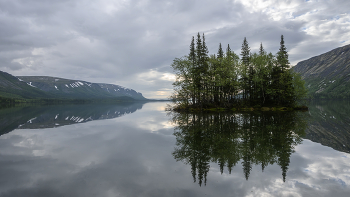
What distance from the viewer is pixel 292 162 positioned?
905 cm

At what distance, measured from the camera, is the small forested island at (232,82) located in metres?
44.6

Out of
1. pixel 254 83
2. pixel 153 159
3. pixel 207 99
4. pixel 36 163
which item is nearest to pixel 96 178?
pixel 153 159

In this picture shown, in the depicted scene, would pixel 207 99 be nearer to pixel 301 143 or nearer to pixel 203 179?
pixel 301 143

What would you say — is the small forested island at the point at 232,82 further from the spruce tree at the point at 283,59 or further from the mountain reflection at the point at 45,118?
the mountain reflection at the point at 45,118

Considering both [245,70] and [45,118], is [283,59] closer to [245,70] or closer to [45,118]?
[245,70]

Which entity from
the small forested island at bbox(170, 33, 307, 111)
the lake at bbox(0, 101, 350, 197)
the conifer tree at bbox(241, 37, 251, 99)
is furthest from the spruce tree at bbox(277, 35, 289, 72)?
the lake at bbox(0, 101, 350, 197)

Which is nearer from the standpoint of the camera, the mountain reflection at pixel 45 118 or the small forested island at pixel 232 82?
the mountain reflection at pixel 45 118

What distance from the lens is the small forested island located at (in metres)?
44.6

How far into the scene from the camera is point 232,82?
44.6 meters

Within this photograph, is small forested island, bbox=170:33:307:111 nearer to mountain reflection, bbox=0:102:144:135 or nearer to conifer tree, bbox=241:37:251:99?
conifer tree, bbox=241:37:251:99

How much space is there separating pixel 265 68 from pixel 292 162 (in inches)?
1845

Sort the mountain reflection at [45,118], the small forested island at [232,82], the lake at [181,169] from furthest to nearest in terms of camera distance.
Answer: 1. the small forested island at [232,82]
2. the mountain reflection at [45,118]
3. the lake at [181,169]

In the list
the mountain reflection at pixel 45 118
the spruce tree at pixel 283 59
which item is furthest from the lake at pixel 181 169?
the spruce tree at pixel 283 59

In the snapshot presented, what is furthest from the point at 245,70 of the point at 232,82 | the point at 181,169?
the point at 181,169
